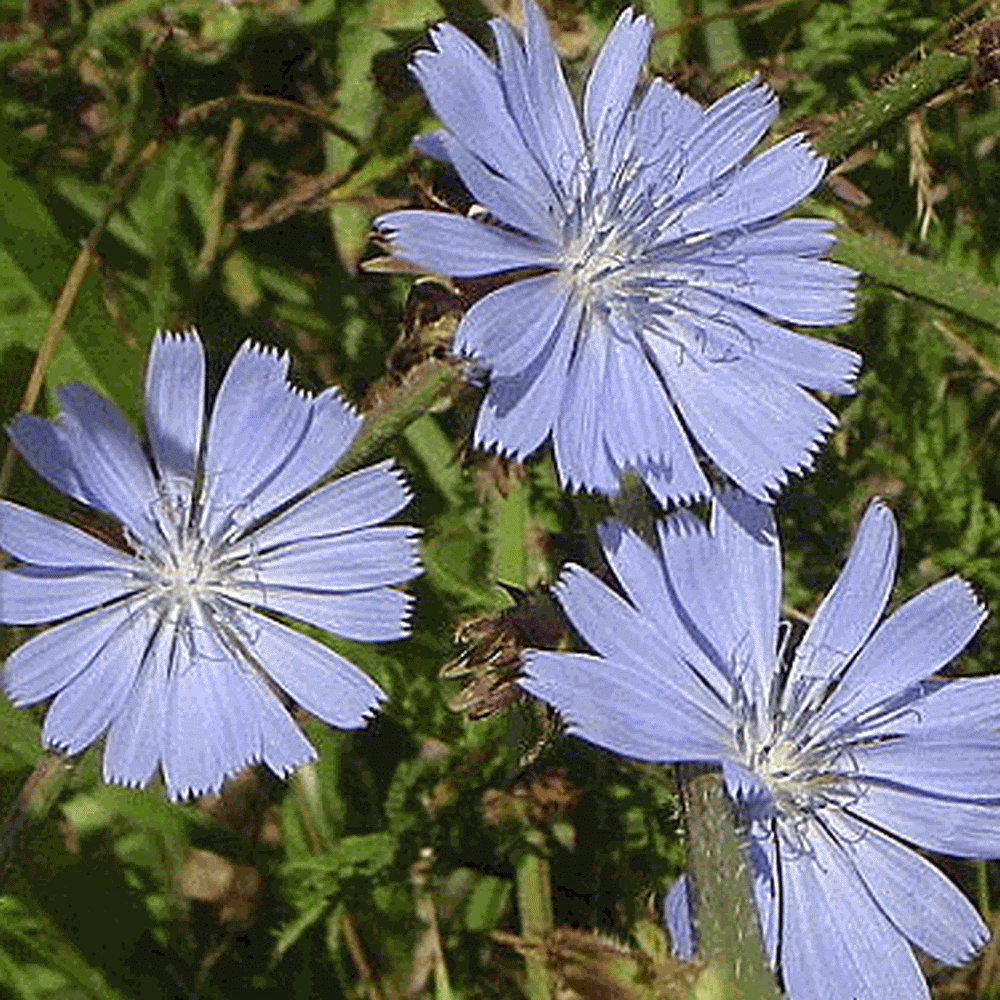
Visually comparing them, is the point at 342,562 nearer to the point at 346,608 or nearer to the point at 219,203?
the point at 346,608

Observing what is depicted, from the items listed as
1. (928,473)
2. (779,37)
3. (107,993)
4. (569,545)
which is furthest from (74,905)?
(779,37)

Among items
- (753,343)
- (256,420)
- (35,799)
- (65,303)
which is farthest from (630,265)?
(65,303)

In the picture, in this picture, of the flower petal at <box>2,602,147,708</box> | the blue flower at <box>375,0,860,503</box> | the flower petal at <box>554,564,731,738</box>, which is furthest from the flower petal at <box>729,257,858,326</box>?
the flower petal at <box>2,602,147,708</box>

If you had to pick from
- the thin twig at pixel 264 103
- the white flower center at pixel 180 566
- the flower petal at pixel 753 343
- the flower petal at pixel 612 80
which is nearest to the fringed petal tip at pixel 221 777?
the white flower center at pixel 180 566

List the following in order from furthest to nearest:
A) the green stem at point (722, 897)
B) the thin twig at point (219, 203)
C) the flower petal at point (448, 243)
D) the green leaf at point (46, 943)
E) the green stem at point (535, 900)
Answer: the thin twig at point (219, 203) < the green leaf at point (46, 943) < the green stem at point (535, 900) < the flower petal at point (448, 243) < the green stem at point (722, 897)

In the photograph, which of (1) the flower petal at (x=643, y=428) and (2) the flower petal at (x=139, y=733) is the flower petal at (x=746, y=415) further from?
(2) the flower petal at (x=139, y=733)

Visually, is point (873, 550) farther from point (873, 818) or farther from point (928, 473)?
point (928, 473)
